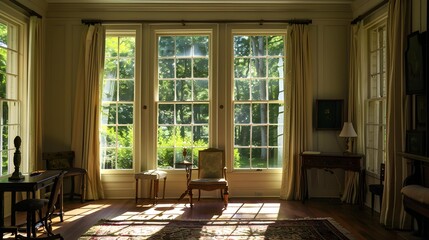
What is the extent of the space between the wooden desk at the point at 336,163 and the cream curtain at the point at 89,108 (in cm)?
350

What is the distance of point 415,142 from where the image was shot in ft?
14.9

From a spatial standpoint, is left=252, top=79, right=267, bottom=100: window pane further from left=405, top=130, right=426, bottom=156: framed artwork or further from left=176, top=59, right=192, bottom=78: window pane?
left=405, top=130, right=426, bottom=156: framed artwork

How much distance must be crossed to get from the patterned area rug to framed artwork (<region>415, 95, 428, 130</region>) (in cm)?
155

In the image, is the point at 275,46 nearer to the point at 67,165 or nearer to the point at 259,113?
the point at 259,113

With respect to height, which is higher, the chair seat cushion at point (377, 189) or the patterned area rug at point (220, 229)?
the chair seat cushion at point (377, 189)

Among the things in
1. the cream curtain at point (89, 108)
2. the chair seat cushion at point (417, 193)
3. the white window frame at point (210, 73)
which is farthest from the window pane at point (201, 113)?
the chair seat cushion at point (417, 193)

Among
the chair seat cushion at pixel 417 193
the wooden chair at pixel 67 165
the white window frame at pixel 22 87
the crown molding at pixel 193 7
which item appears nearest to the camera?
the chair seat cushion at pixel 417 193

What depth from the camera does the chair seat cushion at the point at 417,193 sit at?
12.8ft

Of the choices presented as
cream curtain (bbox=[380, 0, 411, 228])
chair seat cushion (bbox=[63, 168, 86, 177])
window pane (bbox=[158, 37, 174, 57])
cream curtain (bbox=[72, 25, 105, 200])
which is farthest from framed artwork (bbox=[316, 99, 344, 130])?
chair seat cushion (bbox=[63, 168, 86, 177])

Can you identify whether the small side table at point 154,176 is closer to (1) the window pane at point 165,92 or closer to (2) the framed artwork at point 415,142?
(1) the window pane at point 165,92

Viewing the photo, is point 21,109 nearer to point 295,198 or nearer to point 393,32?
point 295,198

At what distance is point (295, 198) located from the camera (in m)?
6.77

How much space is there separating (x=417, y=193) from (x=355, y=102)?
2794mm

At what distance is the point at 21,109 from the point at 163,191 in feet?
8.71
